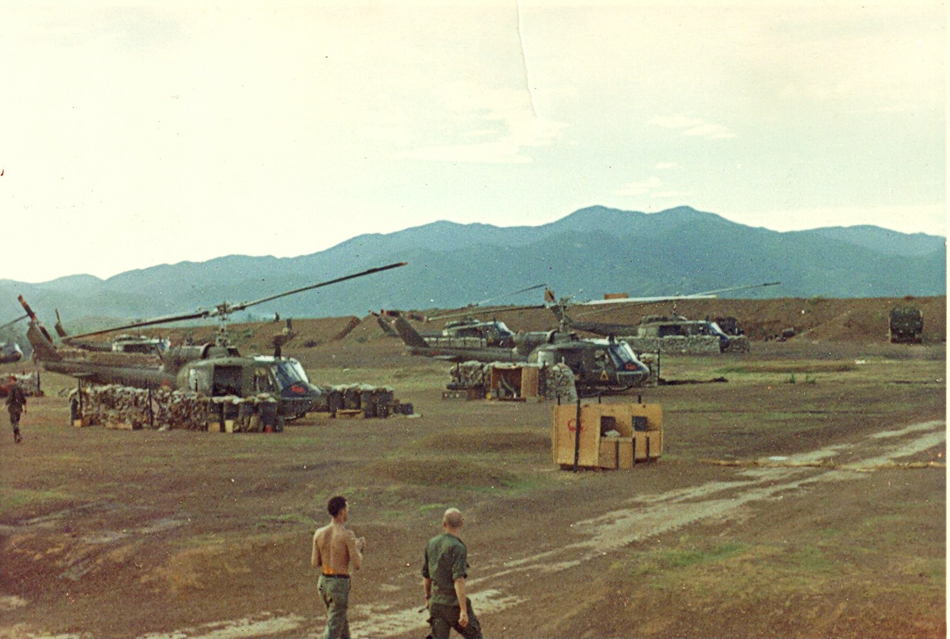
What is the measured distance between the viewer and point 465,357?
3731cm

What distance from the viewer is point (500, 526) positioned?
14.9m

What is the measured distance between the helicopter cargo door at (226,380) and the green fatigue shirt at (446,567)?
64.4 ft

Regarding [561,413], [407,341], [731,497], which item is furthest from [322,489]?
[407,341]

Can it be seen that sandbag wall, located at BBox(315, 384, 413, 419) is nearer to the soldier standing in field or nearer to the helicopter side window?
the helicopter side window

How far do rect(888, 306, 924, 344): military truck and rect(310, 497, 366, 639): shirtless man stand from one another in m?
64.3

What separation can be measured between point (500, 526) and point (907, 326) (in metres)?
58.1

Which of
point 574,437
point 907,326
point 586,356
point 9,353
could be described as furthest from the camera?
point 907,326

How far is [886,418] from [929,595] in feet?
58.0

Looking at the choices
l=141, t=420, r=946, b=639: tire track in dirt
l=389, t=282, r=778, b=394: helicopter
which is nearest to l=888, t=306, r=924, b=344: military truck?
l=389, t=282, r=778, b=394: helicopter

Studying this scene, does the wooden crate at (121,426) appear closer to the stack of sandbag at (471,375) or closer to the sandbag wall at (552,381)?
the stack of sandbag at (471,375)

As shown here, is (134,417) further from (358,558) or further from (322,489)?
(358,558)

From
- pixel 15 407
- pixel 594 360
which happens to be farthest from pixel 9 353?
pixel 594 360

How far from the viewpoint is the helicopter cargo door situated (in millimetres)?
26828

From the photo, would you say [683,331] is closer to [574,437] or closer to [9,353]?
[574,437]
